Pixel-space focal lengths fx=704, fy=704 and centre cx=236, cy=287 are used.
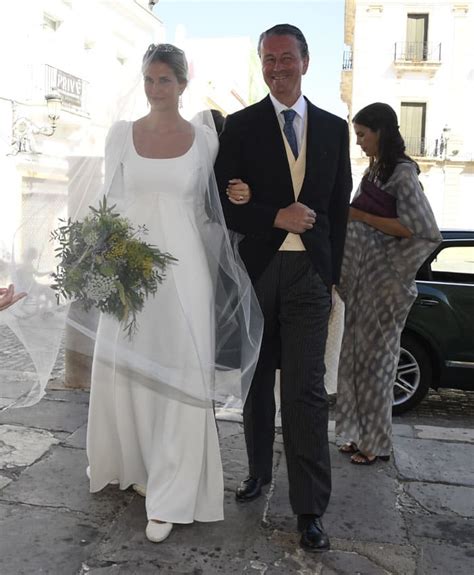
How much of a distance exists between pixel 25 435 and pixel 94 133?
203cm

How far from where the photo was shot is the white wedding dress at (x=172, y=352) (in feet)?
9.70

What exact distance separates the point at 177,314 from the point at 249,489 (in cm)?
100

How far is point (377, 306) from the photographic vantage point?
3.94 meters

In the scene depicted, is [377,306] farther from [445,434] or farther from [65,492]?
[65,492]

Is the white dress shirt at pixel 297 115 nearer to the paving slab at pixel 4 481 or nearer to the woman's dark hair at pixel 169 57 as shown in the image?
the woman's dark hair at pixel 169 57

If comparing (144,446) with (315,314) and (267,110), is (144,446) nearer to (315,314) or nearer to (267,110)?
(315,314)

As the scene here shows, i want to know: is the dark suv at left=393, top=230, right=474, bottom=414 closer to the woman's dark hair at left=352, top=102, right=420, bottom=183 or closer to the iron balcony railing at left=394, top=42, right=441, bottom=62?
the woman's dark hair at left=352, top=102, right=420, bottom=183

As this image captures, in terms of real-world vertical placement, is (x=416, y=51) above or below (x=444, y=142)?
above

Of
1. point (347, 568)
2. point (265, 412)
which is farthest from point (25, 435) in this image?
point (347, 568)

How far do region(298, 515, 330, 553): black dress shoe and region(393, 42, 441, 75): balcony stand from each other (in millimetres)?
32991

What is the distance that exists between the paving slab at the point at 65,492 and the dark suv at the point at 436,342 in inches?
115

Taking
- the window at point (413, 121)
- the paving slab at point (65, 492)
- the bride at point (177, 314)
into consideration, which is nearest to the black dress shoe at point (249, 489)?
the bride at point (177, 314)

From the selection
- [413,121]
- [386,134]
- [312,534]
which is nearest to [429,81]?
[413,121]

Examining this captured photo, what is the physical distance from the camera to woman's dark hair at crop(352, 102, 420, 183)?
3863 millimetres
